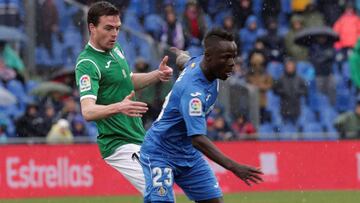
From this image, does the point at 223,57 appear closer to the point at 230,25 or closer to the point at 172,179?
the point at 172,179

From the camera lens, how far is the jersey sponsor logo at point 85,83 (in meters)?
9.16

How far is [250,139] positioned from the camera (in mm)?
18641

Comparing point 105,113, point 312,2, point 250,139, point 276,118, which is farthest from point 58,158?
point 105,113

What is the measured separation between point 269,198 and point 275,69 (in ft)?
16.1

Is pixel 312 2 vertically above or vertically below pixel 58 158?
above

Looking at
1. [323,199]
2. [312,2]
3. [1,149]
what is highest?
[312,2]

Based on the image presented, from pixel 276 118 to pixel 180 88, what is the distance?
12.3m

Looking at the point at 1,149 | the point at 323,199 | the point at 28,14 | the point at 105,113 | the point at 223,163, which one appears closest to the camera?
the point at 223,163

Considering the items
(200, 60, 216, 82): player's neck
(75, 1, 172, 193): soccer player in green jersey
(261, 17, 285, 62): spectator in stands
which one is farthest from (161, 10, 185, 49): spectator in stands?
(200, 60, 216, 82): player's neck

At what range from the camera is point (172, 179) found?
8555 mm

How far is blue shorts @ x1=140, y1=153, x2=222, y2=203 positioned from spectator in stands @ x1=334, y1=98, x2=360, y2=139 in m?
10.4

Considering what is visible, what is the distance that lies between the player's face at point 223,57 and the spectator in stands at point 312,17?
546 inches

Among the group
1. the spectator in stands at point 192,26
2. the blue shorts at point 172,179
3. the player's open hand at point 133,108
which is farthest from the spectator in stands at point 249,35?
the player's open hand at point 133,108

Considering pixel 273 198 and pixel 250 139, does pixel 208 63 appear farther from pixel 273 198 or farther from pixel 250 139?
pixel 250 139
